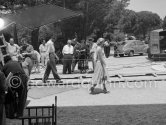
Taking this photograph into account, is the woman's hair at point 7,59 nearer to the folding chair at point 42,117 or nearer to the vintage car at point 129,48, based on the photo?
the folding chair at point 42,117

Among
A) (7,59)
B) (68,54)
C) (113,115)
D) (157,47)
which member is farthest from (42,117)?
(157,47)

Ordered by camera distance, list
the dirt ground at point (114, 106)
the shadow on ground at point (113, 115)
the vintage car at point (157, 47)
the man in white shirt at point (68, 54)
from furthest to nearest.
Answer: the vintage car at point (157, 47) → the man in white shirt at point (68, 54) → the dirt ground at point (114, 106) → the shadow on ground at point (113, 115)

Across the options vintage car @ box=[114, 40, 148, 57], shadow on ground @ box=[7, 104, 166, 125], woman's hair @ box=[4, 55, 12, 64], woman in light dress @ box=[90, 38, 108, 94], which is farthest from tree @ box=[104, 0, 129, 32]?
woman's hair @ box=[4, 55, 12, 64]

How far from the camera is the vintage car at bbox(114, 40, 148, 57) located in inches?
1282

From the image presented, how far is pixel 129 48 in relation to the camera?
32.7 meters

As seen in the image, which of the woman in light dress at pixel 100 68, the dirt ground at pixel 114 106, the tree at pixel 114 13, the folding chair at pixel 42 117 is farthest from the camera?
the tree at pixel 114 13

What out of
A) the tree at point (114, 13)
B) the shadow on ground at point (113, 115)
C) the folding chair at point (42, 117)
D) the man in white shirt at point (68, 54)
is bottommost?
the shadow on ground at point (113, 115)

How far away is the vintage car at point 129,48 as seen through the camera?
1282 inches

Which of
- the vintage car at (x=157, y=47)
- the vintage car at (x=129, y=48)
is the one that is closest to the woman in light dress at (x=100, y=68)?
the vintage car at (x=157, y=47)

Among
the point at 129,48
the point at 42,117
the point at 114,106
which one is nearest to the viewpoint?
the point at 42,117

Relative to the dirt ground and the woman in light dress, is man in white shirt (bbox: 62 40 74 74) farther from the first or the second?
the woman in light dress

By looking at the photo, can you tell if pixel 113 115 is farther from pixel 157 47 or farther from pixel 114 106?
pixel 157 47

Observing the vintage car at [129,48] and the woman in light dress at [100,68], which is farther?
the vintage car at [129,48]

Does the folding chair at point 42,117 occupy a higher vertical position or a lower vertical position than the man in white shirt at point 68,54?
lower
